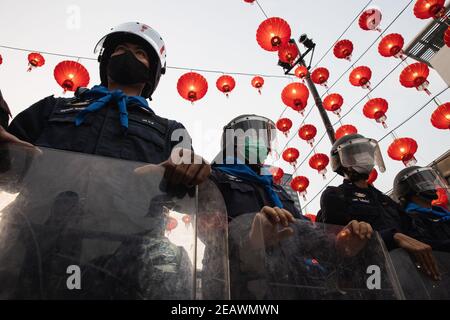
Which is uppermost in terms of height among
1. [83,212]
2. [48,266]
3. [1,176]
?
[1,176]

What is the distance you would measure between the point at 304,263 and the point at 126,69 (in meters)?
1.87

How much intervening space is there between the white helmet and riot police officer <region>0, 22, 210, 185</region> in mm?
335

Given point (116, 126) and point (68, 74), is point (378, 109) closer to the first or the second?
point (68, 74)

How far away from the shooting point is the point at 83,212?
1326 mm

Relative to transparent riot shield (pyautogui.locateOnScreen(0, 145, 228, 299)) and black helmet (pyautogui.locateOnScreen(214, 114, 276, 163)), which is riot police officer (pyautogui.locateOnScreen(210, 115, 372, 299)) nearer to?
transparent riot shield (pyautogui.locateOnScreen(0, 145, 228, 299))

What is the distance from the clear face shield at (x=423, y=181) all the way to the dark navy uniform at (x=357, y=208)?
1.37 metres

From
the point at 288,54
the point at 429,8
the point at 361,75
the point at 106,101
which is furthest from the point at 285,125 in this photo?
the point at 106,101

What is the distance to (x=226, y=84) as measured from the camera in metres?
9.16

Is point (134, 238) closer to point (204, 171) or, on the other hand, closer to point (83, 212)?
point (83, 212)

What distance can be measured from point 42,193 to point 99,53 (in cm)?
203

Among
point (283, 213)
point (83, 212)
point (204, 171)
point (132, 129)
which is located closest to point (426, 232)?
point (283, 213)

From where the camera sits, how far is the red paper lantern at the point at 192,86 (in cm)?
709

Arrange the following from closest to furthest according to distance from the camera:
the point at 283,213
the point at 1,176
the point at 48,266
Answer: the point at 48,266, the point at 1,176, the point at 283,213
